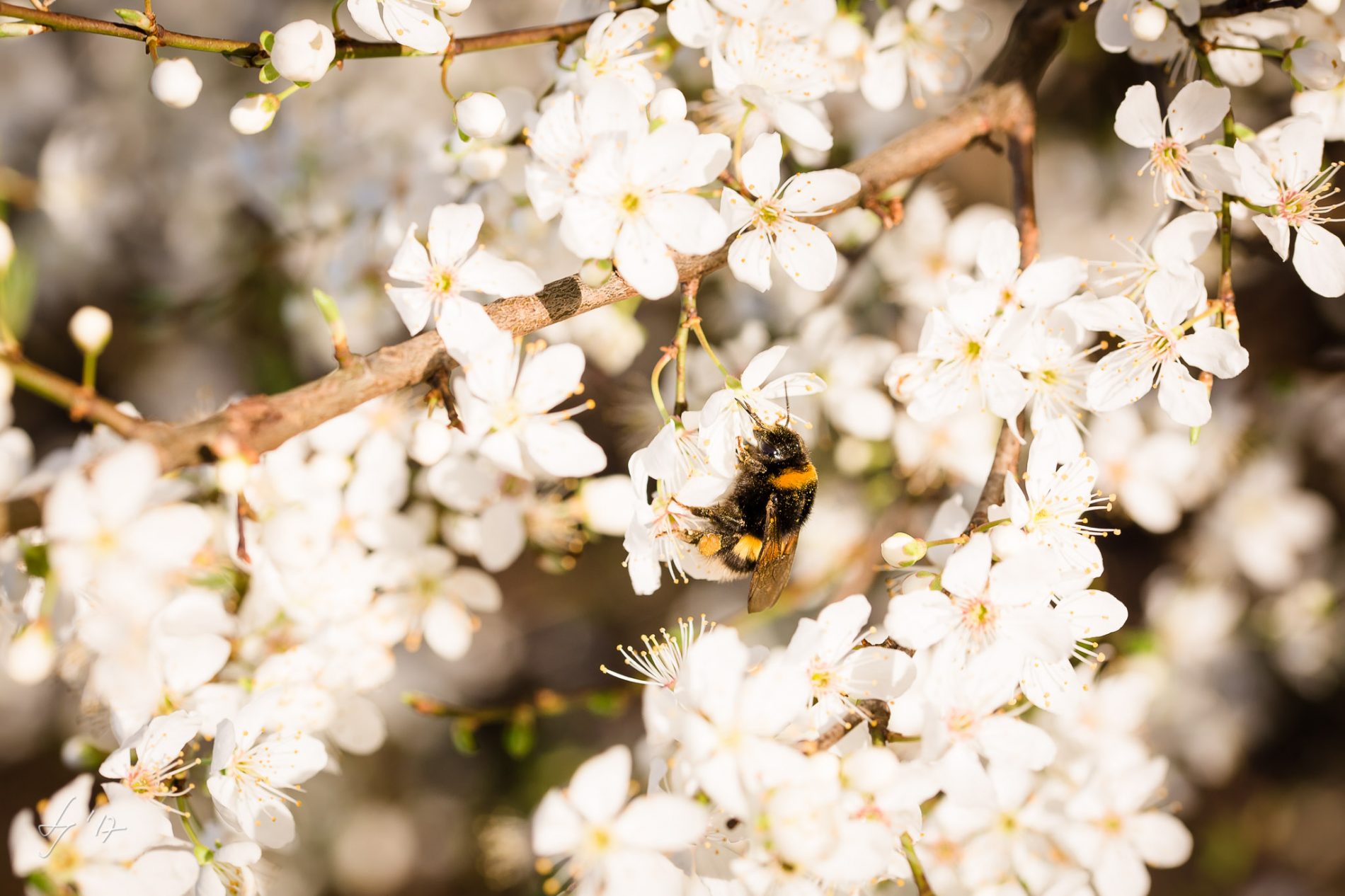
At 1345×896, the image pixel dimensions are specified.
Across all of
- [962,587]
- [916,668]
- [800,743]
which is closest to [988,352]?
[962,587]

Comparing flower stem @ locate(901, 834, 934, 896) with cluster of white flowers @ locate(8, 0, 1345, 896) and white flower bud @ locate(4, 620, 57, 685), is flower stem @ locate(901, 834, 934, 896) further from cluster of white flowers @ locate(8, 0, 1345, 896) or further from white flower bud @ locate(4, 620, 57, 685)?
white flower bud @ locate(4, 620, 57, 685)

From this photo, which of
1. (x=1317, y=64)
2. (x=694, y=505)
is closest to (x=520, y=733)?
(x=694, y=505)

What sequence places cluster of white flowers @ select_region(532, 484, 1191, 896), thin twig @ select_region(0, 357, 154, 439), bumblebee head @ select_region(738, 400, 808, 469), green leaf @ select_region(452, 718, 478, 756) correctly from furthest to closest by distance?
green leaf @ select_region(452, 718, 478, 756) → bumblebee head @ select_region(738, 400, 808, 469) → cluster of white flowers @ select_region(532, 484, 1191, 896) → thin twig @ select_region(0, 357, 154, 439)

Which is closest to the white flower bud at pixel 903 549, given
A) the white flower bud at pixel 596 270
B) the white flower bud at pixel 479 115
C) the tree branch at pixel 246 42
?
the white flower bud at pixel 596 270

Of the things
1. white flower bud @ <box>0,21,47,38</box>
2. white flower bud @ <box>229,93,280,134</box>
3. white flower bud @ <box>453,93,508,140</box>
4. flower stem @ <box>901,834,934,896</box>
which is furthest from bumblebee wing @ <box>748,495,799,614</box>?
white flower bud @ <box>0,21,47,38</box>

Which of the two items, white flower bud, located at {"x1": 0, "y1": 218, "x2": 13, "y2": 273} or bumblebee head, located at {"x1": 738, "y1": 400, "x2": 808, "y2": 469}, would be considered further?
bumblebee head, located at {"x1": 738, "y1": 400, "x2": 808, "y2": 469}

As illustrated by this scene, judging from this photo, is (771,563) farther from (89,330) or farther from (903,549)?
(89,330)
